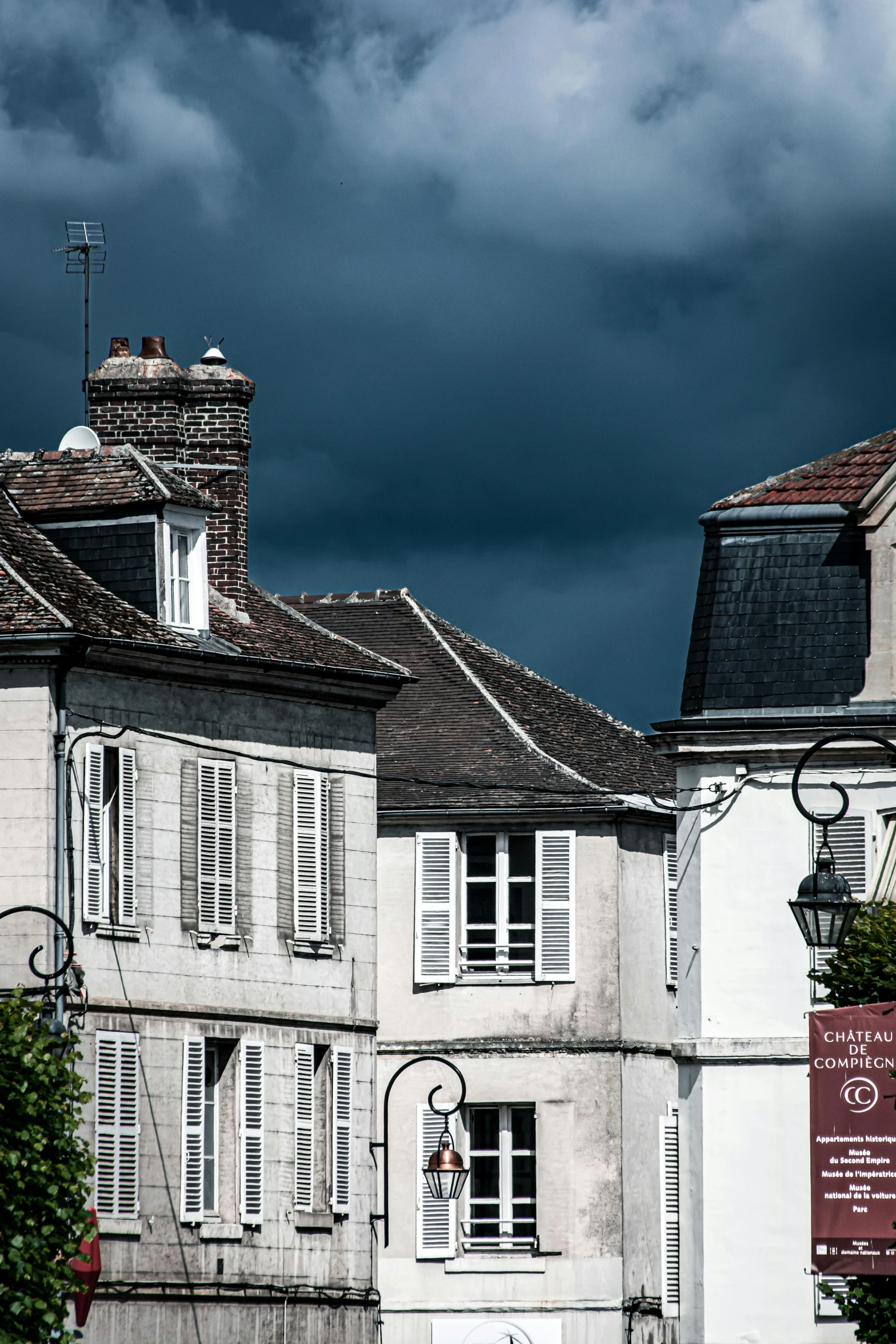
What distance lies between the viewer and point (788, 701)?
1276 inches

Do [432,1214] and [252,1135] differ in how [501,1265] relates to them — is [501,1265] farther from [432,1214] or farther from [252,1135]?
[252,1135]

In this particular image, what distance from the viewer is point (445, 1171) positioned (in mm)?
36031

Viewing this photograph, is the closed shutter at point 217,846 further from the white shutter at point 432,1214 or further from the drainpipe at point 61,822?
the white shutter at point 432,1214

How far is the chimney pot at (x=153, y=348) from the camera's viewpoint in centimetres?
3878

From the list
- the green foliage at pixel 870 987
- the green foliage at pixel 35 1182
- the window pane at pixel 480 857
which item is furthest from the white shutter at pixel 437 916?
the green foliage at pixel 870 987

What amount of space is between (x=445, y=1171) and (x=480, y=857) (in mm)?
6077

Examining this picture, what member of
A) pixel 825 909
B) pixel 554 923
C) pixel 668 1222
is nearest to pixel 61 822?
pixel 554 923

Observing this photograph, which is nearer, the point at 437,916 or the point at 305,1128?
the point at 305,1128

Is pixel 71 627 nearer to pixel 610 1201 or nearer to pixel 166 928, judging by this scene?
pixel 166 928

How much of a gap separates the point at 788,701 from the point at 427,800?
9.30 m

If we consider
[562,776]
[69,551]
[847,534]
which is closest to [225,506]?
[69,551]

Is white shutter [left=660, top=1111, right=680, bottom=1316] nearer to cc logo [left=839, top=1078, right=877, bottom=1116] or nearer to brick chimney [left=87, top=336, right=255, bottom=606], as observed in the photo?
brick chimney [left=87, top=336, right=255, bottom=606]

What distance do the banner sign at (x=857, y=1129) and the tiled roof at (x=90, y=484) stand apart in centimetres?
1144

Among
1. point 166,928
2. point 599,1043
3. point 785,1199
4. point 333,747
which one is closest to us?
point 785,1199
